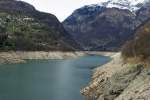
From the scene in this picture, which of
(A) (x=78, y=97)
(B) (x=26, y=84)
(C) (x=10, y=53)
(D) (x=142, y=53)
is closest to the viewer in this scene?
(D) (x=142, y=53)

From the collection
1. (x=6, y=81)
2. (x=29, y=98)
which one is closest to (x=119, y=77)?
(x=29, y=98)

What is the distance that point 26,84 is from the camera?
83.6m

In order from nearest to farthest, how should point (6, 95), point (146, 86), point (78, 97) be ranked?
point (146, 86) → point (78, 97) → point (6, 95)

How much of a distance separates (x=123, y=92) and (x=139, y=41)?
11134 millimetres

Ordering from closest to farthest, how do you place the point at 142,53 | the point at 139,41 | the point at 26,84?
the point at 142,53
the point at 139,41
the point at 26,84

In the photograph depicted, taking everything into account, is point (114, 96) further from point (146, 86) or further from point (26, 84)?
point (26, 84)

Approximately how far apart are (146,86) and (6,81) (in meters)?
55.1

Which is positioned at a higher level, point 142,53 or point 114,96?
point 142,53

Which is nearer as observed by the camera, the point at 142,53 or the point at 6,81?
the point at 142,53

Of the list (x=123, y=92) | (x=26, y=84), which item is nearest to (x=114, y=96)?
(x=123, y=92)

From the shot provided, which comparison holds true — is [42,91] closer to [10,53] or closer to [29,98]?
[29,98]

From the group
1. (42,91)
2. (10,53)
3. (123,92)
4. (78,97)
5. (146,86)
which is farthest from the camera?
(10,53)

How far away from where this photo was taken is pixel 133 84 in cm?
4128

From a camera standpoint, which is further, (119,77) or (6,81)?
(6,81)
